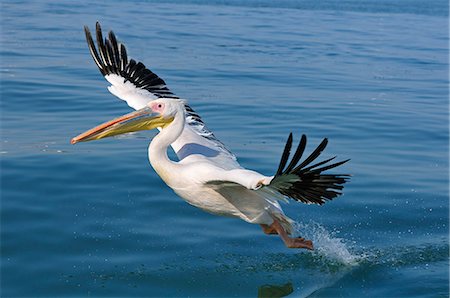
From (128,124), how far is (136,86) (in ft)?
4.69

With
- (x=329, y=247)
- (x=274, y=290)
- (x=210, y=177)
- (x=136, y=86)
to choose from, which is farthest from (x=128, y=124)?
(x=329, y=247)

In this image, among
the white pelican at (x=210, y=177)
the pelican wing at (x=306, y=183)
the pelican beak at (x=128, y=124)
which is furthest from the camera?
the pelican beak at (x=128, y=124)

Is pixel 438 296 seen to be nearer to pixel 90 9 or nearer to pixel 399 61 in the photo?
pixel 399 61

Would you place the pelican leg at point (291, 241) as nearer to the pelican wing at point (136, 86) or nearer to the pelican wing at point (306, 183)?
the pelican wing at point (136, 86)

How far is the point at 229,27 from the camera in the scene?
76.0 feet

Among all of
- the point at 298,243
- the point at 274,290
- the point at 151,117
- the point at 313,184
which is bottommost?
the point at 274,290

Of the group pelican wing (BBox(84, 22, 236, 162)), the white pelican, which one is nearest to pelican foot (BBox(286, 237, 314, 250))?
the white pelican

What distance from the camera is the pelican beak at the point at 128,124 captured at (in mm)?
6512

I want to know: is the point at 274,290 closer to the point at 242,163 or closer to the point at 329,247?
the point at 329,247

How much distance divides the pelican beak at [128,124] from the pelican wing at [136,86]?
1.49ft

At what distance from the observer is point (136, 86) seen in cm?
806

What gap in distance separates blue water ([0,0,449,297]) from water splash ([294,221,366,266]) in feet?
0.06

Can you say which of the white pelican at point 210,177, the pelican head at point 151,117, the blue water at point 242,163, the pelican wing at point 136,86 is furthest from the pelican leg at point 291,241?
the pelican head at point 151,117

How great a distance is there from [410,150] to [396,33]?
572 inches
